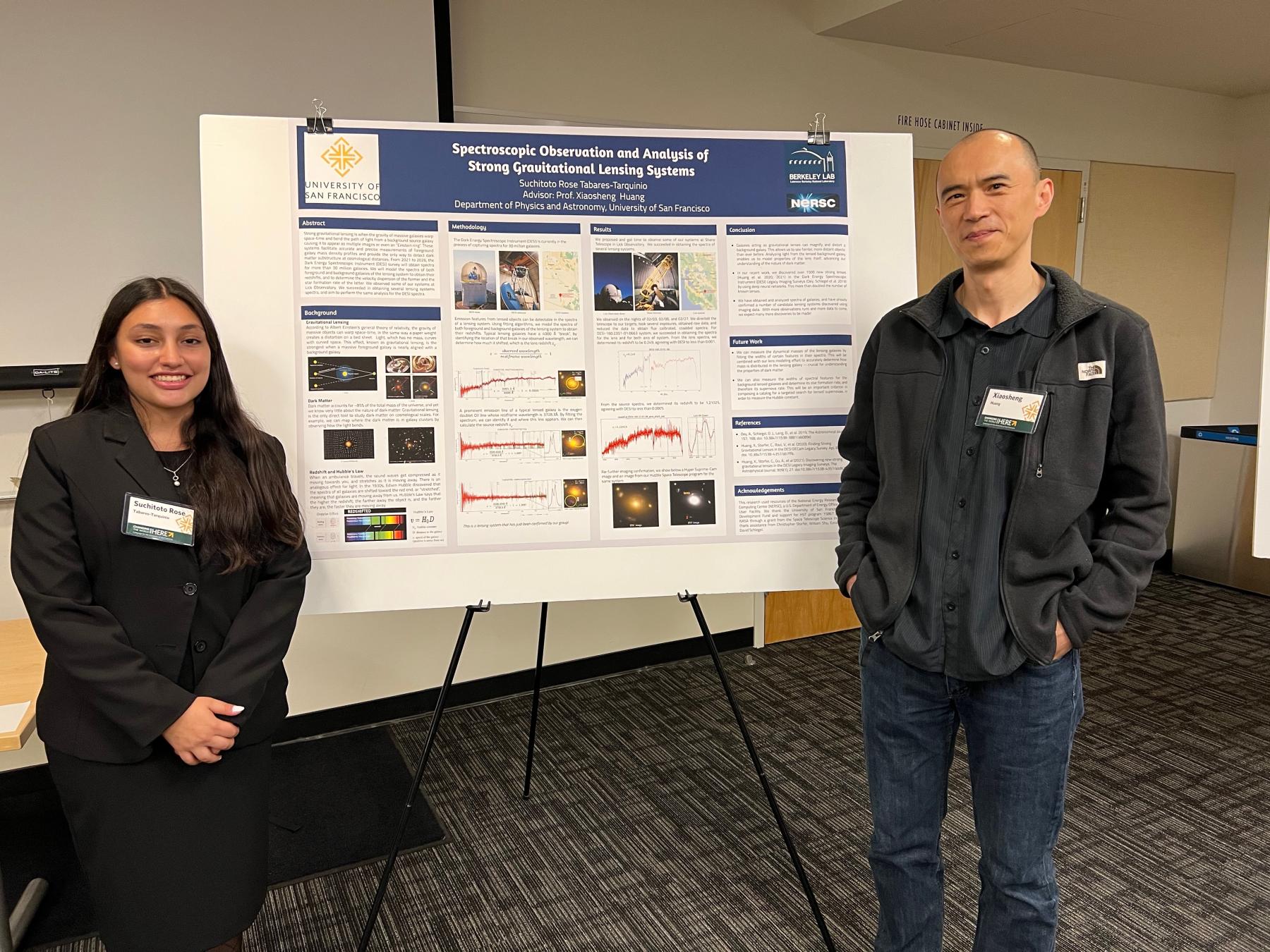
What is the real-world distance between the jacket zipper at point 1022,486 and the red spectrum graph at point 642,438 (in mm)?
694

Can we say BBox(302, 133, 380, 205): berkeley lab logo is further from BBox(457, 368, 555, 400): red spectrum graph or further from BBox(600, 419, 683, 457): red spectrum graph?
BBox(600, 419, 683, 457): red spectrum graph

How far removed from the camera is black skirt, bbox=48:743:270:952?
61.1 inches

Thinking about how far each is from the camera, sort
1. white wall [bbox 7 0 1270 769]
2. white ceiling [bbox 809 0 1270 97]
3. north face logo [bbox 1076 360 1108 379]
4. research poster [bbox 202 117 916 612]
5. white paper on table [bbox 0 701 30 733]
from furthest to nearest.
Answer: white ceiling [bbox 809 0 1270 97] → white wall [bbox 7 0 1270 769] → research poster [bbox 202 117 916 612] → white paper on table [bbox 0 701 30 733] → north face logo [bbox 1076 360 1108 379]

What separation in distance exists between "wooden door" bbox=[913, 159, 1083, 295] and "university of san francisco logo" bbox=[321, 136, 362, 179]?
119 inches

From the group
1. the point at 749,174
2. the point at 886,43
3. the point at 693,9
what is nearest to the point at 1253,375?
the point at 886,43

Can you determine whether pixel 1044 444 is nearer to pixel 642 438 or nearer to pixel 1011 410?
pixel 1011 410

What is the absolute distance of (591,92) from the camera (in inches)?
138

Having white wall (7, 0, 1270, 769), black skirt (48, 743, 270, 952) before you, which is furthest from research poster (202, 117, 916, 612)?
white wall (7, 0, 1270, 769)

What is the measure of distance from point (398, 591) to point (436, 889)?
954mm

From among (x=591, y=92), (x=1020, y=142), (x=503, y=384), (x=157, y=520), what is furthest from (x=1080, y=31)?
(x=157, y=520)

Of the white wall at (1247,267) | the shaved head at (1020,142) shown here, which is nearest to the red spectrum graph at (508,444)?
the shaved head at (1020,142)

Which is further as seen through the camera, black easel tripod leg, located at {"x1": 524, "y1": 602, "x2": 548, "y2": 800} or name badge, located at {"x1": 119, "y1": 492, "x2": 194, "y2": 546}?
black easel tripod leg, located at {"x1": 524, "y1": 602, "x2": 548, "y2": 800}

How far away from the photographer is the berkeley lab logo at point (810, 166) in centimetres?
198

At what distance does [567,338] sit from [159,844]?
1198 mm
